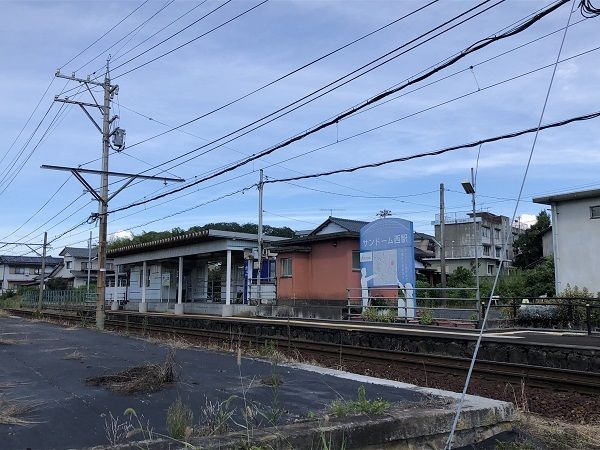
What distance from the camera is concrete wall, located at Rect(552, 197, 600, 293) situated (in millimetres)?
22031

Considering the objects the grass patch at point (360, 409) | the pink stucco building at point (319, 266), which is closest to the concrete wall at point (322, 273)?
the pink stucco building at point (319, 266)

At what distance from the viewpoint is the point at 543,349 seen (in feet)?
38.0

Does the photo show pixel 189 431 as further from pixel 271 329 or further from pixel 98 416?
pixel 271 329

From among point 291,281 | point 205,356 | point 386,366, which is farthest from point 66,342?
point 291,281

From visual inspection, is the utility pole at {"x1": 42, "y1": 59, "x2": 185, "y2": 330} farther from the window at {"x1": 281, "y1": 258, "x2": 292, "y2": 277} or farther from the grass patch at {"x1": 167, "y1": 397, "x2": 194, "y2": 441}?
the grass patch at {"x1": 167, "y1": 397, "x2": 194, "y2": 441}

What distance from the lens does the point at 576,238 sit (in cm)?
2256

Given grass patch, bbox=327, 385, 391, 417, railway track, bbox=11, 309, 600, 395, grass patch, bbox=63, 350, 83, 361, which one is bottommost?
railway track, bbox=11, 309, 600, 395

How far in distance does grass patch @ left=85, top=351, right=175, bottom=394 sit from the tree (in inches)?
2180

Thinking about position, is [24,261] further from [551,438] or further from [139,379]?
[551,438]

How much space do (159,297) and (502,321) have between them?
1000 inches

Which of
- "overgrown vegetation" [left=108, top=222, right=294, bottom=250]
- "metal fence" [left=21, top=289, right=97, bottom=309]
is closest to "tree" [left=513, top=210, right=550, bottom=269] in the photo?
"overgrown vegetation" [left=108, top=222, right=294, bottom=250]

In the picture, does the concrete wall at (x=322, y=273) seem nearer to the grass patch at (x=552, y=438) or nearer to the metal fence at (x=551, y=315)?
the metal fence at (x=551, y=315)

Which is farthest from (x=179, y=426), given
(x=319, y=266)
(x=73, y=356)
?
(x=319, y=266)

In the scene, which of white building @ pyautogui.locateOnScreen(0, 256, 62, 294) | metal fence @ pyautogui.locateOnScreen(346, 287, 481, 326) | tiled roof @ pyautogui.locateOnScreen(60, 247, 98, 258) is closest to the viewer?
metal fence @ pyautogui.locateOnScreen(346, 287, 481, 326)
